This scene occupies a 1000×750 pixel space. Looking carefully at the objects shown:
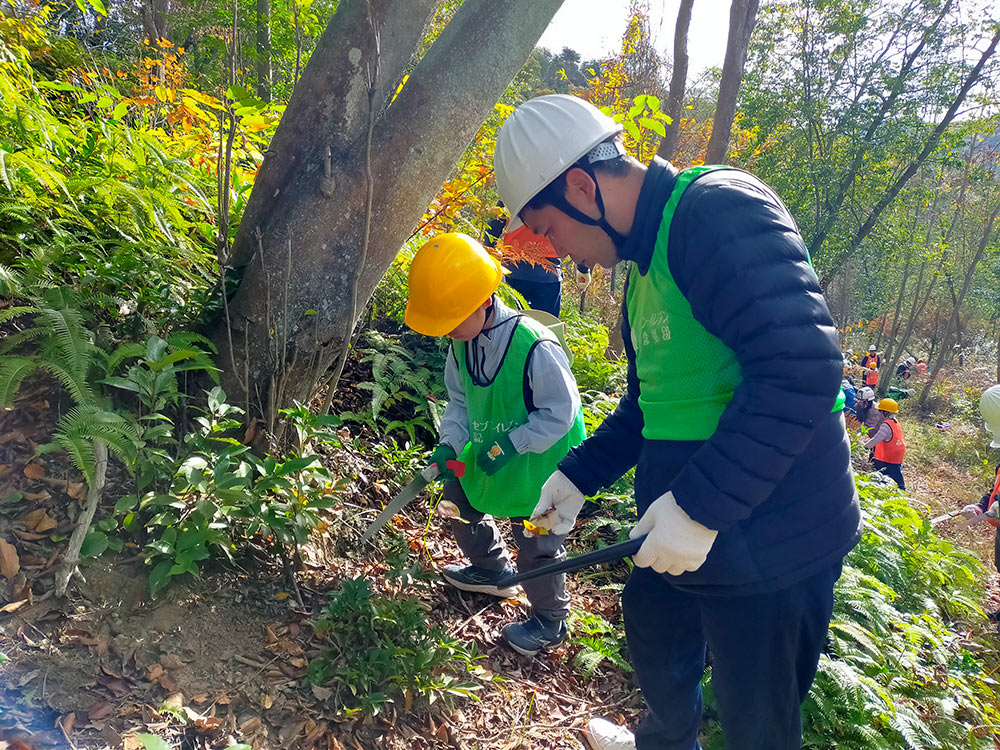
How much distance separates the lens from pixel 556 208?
1.90 meters

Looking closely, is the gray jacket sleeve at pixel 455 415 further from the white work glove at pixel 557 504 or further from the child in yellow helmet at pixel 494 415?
the white work glove at pixel 557 504

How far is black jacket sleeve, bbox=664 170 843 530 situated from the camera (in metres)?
1.44

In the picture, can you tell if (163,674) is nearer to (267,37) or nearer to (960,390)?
(267,37)

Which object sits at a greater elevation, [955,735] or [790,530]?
[790,530]

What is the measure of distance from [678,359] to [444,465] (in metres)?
1.68

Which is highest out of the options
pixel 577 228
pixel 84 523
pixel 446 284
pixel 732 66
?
pixel 732 66

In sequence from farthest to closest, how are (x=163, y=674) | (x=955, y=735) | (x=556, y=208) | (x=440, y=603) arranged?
(x=440, y=603) < (x=955, y=735) < (x=163, y=674) < (x=556, y=208)

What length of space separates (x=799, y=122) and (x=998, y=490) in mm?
12941

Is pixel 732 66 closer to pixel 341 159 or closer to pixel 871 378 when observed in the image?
pixel 341 159

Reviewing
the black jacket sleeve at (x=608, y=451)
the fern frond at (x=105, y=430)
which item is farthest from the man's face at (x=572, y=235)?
the fern frond at (x=105, y=430)

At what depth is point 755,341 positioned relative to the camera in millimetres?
1461

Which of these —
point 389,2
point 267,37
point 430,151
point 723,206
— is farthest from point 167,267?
point 267,37

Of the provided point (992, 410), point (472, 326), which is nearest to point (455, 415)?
point (472, 326)

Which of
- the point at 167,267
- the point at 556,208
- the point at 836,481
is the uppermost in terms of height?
the point at 556,208
